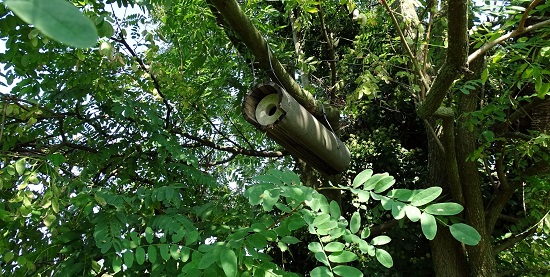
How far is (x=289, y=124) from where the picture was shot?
2.57m

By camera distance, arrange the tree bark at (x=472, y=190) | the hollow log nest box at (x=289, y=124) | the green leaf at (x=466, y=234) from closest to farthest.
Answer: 1. the green leaf at (x=466, y=234)
2. the hollow log nest box at (x=289, y=124)
3. the tree bark at (x=472, y=190)

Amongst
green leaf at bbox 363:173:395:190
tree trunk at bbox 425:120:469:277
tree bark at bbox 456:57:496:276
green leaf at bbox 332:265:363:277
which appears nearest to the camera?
green leaf at bbox 332:265:363:277

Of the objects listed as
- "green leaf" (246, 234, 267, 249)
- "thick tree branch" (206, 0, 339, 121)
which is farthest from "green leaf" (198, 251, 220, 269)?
"thick tree branch" (206, 0, 339, 121)

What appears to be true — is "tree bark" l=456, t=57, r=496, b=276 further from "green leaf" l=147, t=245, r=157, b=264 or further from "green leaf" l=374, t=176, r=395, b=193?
"green leaf" l=147, t=245, r=157, b=264

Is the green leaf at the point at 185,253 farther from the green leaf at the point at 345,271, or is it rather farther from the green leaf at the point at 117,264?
the green leaf at the point at 345,271

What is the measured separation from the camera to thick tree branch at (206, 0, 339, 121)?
104 inches

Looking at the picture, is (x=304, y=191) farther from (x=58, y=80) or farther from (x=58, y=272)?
(x=58, y=80)

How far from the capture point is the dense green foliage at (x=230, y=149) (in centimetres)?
166

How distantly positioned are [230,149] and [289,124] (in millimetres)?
1912

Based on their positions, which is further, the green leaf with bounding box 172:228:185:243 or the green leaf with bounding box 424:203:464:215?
the green leaf with bounding box 172:228:185:243

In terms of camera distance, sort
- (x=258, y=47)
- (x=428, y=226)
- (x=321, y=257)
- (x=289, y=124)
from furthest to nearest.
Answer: (x=258, y=47) < (x=289, y=124) < (x=321, y=257) < (x=428, y=226)

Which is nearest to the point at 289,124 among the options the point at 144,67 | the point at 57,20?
the point at 144,67

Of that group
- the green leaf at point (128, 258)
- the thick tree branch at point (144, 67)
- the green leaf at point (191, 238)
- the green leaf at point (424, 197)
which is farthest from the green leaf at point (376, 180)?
the thick tree branch at point (144, 67)

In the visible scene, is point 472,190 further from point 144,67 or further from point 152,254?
point 152,254
